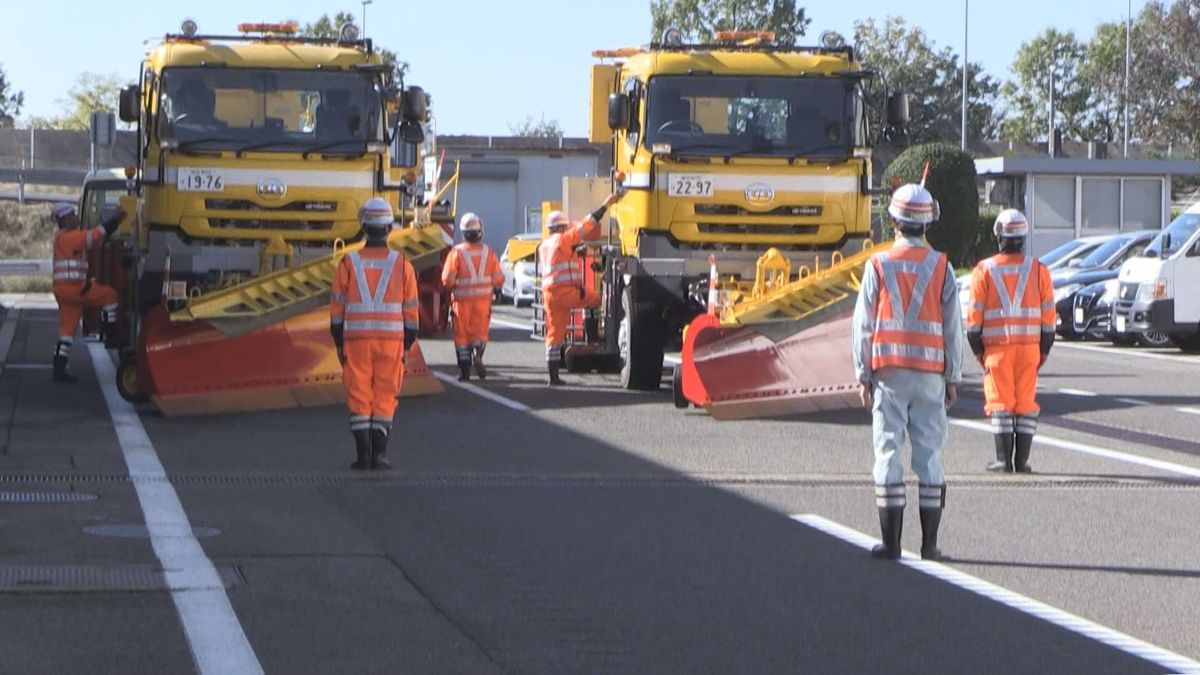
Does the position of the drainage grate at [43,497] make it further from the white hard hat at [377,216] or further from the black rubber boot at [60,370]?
the black rubber boot at [60,370]

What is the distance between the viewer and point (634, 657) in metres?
7.79

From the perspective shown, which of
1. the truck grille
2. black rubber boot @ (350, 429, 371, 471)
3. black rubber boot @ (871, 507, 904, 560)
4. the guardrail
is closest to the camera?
black rubber boot @ (871, 507, 904, 560)

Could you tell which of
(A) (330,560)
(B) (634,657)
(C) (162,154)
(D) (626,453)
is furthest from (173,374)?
(B) (634,657)

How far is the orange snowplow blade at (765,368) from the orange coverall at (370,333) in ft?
13.1

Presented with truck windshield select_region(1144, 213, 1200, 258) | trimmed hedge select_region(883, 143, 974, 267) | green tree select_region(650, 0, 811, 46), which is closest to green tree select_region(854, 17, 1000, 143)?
green tree select_region(650, 0, 811, 46)

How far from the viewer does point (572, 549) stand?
1046 centimetres

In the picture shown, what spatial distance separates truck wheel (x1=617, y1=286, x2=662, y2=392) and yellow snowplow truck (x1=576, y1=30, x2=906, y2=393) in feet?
0.13

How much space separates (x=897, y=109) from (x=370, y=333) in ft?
23.4

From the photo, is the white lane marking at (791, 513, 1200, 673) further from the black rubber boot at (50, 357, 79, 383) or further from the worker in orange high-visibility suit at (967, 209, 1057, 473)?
the black rubber boot at (50, 357, 79, 383)

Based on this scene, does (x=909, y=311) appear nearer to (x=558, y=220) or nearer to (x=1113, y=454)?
(x=1113, y=454)

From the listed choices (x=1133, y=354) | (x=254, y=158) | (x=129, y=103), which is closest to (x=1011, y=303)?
(x=254, y=158)

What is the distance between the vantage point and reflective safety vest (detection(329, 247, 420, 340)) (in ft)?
45.5

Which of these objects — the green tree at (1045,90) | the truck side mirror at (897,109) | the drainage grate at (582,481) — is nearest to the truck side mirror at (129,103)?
the drainage grate at (582,481)

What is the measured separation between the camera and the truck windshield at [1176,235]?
92.1ft
